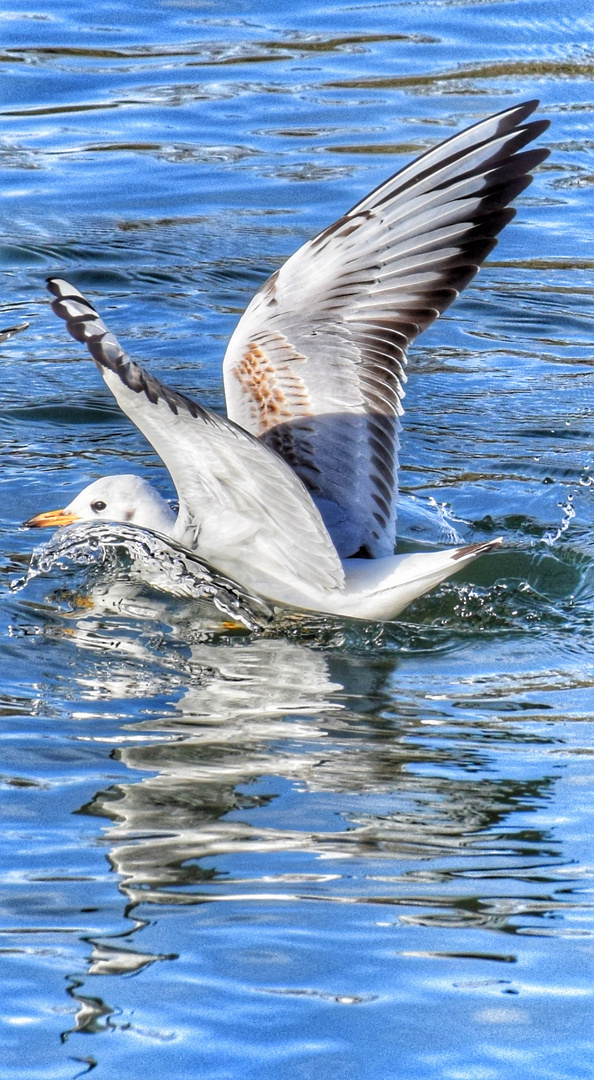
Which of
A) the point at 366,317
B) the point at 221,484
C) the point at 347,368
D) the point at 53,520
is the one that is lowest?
the point at 53,520

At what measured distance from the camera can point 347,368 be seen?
621 centimetres

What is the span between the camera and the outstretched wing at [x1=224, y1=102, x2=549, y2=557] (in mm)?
6055

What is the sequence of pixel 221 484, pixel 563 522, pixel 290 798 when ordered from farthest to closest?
pixel 563 522 → pixel 221 484 → pixel 290 798

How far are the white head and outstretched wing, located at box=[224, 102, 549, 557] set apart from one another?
0.45 metres

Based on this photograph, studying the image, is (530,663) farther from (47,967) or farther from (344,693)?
(47,967)

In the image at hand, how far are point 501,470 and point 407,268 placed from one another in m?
1.47

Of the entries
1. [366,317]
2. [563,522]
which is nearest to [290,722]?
[366,317]

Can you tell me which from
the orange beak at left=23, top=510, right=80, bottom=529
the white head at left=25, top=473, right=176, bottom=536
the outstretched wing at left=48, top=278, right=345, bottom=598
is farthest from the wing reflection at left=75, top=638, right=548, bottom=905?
the orange beak at left=23, top=510, right=80, bottom=529

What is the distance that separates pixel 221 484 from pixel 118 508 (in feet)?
3.02

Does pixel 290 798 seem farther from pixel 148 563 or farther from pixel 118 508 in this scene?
pixel 118 508

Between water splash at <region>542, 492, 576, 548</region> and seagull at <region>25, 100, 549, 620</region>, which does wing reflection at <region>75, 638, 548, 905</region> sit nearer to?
seagull at <region>25, 100, 549, 620</region>

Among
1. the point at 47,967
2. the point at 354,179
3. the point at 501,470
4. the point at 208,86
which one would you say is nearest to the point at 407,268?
the point at 501,470

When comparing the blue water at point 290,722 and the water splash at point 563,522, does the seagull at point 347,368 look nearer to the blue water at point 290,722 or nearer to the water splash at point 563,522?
the blue water at point 290,722

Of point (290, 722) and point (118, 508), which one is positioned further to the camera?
point (118, 508)
